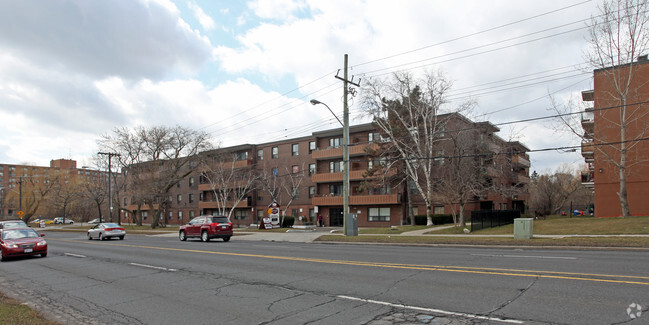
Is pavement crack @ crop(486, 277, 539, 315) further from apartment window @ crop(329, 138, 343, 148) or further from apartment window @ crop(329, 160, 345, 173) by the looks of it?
apartment window @ crop(329, 138, 343, 148)

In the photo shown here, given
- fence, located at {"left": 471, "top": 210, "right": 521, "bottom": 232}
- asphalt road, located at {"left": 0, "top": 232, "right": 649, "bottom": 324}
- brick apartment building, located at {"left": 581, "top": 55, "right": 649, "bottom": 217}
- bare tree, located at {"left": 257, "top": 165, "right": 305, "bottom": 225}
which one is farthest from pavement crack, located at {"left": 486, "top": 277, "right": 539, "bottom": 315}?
bare tree, located at {"left": 257, "top": 165, "right": 305, "bottom": 225}

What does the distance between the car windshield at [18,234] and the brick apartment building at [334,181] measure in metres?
26.6

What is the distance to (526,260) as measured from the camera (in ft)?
38.8

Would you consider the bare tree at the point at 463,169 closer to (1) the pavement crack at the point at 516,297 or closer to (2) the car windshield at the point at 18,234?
(1) the pavement crack at the point at 516,297

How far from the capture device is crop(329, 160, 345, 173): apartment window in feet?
164

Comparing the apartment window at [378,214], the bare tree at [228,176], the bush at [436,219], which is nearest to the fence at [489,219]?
the bush at [436,219]

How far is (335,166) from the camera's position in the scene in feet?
166

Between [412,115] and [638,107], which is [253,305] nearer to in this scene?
[412,115]

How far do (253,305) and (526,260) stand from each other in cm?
846

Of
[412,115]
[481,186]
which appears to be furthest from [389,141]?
[481,186]

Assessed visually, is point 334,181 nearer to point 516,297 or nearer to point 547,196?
point 547,196

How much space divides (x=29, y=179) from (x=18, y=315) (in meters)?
90.9

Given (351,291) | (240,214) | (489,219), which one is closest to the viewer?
(351,291)

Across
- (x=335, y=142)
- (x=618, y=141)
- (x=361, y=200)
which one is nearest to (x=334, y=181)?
(x=361, y=200)
